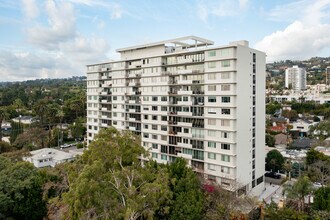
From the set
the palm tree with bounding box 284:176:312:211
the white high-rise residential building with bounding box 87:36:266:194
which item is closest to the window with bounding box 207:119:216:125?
the white high-rise residential building with bounding box 87:36:266:194

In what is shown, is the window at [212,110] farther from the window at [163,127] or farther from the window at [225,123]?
the window at [163,127]

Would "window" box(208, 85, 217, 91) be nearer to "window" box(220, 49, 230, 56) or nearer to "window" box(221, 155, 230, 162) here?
"window" box(220, 49, 230, 56)

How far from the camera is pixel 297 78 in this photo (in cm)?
18250

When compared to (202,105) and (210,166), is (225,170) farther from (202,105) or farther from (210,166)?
(202,105)

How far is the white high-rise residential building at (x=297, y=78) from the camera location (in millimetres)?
181875

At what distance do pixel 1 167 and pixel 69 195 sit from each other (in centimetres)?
1559

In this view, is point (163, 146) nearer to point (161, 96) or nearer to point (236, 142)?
point (161, 96)

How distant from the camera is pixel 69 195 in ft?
66.6

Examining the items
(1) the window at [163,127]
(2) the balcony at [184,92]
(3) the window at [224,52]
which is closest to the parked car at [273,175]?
(1) the window at [163,127]

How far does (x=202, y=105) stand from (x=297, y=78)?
548ft

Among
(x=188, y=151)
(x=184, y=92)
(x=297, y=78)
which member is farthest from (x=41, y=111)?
(x=297, y=78)

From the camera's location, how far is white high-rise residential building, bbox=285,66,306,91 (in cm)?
18188

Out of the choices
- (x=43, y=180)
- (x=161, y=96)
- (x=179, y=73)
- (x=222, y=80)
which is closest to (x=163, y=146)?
(x=161, y=96)

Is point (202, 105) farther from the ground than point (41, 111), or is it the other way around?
point (202, 105)
